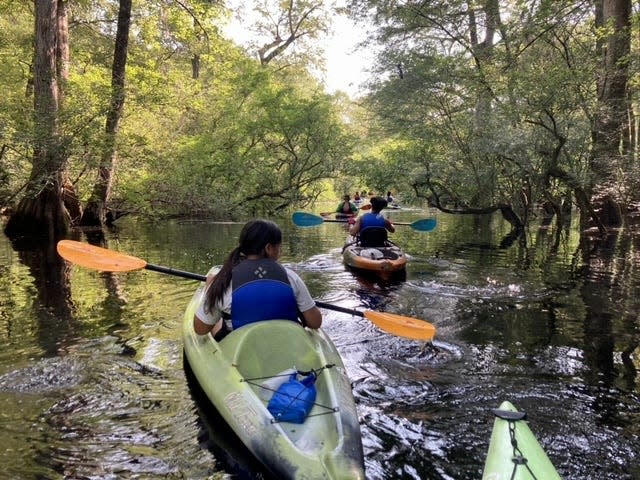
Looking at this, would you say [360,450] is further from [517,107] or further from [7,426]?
[517,107]

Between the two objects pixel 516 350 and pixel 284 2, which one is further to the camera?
pixel 284 2

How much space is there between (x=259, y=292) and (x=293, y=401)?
744 mm

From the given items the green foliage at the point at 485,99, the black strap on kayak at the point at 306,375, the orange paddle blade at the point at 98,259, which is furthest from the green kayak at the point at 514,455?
the green foliage at the point at 485,99

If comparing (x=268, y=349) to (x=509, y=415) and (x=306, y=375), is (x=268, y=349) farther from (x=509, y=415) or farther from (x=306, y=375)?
(x=509, y=415)

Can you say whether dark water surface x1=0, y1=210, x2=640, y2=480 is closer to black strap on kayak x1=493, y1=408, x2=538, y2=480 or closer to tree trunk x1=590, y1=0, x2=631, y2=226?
black strap on kayak x1=493, y1=408, x2=538, y2=480

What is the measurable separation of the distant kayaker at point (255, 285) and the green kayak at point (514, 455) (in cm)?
→ 137

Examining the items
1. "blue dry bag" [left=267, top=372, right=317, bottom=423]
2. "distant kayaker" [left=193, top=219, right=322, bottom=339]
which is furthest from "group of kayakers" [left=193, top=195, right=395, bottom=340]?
"blue dry bag" [left=267, top=372, right=317, bottom=423]

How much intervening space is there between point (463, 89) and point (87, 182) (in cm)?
1083

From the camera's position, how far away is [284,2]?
25.8 m

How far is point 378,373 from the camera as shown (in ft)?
13.8

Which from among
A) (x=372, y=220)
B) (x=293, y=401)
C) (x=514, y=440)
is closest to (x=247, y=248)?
(x=293, y=401)

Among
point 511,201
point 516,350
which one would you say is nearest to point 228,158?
point 511,201

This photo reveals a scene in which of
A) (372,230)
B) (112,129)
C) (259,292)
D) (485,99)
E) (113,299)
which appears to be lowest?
(113,299)

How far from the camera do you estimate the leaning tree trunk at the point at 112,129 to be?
12125mm
